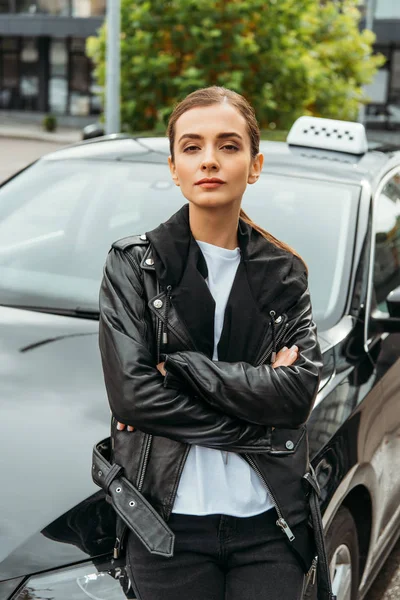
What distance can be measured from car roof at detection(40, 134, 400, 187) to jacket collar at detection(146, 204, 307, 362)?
1.50 m

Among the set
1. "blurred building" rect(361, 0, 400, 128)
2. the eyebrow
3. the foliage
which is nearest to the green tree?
the eyebrow

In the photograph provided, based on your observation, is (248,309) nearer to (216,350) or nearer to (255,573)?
(216,350)

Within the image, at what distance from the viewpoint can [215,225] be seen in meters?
1.87

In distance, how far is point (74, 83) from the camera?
34781 mm

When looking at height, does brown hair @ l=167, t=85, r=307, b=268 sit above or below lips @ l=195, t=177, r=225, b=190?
above

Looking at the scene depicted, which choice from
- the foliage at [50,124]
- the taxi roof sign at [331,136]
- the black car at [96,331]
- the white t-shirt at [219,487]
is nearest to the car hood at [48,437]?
the black car at [96,331]

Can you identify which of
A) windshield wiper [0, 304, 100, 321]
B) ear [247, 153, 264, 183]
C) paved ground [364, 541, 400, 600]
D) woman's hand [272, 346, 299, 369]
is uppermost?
ear [247, 153, 264, 183]

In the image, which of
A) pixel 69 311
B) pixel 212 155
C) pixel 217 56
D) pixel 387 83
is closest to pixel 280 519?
pixel 212 155

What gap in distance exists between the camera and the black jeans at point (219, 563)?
1721 millimetres

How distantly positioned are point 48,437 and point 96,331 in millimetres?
638

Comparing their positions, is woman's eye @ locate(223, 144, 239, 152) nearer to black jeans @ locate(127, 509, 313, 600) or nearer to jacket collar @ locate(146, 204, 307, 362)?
jacket collar @ locate(146, 204, 307, 362)

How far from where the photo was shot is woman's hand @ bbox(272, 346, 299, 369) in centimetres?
184

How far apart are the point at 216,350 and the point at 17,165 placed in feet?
60.8

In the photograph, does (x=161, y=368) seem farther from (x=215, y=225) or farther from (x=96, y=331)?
(x=96, y=331)
